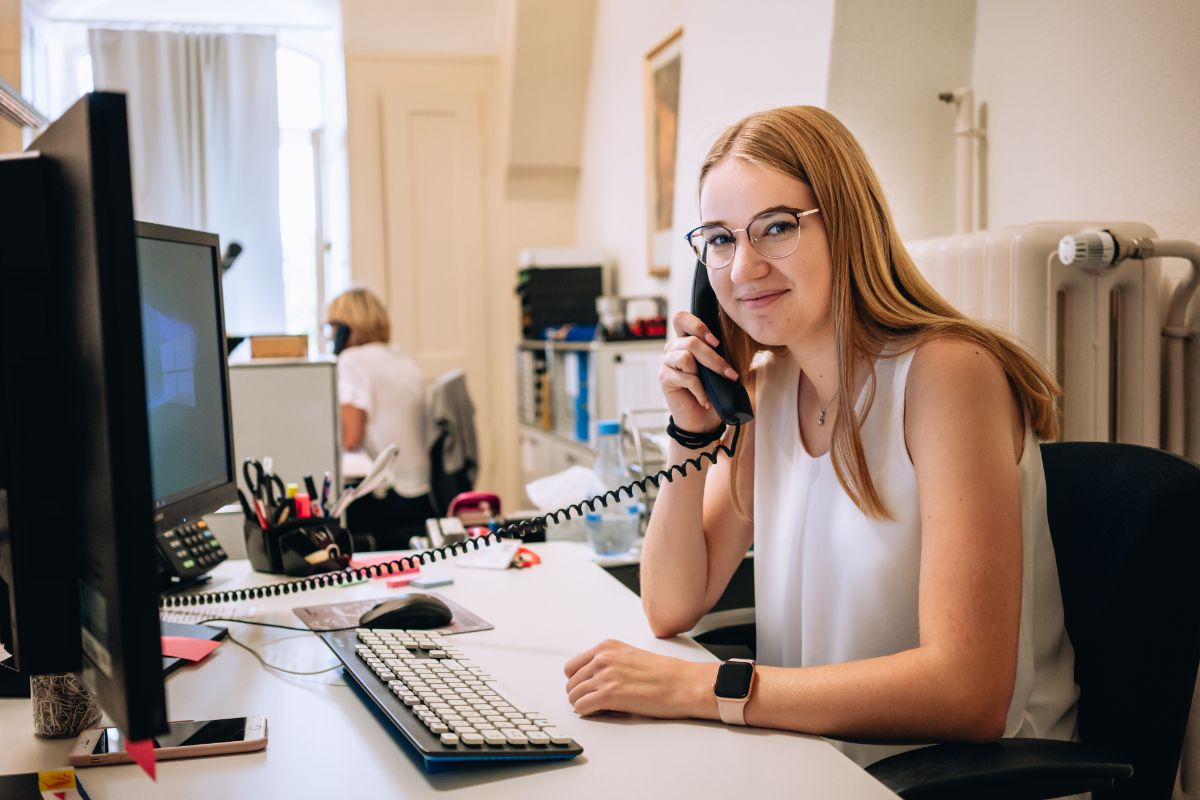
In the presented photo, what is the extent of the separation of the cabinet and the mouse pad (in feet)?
4.96

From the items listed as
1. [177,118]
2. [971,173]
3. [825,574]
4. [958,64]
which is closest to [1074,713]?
[825,574]

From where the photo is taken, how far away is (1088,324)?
5.04 feet

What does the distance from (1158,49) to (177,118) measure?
4705 mm

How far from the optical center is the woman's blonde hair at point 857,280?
1.14 metres

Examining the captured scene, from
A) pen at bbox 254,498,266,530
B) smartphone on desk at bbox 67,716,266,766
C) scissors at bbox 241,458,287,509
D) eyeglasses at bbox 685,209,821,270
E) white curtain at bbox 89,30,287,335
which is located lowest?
smartphone on desk at bbox 67,716,266,766

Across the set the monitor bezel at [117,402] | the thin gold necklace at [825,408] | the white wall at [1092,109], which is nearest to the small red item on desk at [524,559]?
the thin gold necklace at [825,408]

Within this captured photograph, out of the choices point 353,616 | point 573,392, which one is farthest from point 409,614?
point 573,392

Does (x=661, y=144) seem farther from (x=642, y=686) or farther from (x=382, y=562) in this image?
(x=642, y=686)

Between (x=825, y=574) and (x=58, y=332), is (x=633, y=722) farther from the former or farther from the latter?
(x=58, y=332)

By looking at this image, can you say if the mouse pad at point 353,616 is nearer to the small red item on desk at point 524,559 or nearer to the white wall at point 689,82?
the small red item on desk at point 524,559

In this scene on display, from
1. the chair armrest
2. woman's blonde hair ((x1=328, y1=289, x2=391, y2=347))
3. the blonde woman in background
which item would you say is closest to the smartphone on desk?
the chair armrest

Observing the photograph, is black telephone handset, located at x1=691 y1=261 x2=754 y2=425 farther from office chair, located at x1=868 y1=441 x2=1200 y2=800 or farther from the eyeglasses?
office chair, located at x1=868 y1=441 x2=1200 y2=800

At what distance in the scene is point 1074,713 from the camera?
3.71 feet

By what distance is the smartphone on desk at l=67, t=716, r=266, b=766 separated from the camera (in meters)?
0.89
